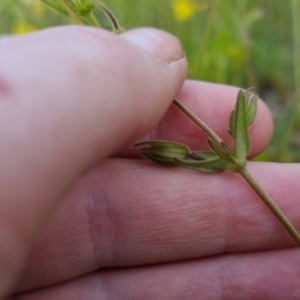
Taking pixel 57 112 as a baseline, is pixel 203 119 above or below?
below

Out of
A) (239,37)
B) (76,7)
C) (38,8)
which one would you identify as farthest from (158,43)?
(38,8)

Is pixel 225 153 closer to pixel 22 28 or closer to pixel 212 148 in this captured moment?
pixel 212 148

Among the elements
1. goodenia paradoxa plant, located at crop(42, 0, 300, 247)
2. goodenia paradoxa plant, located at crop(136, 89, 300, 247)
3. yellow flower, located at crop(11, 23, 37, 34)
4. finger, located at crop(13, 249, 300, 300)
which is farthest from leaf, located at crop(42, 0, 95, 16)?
yellow flower, located at crop(11, 23, 37, 34)

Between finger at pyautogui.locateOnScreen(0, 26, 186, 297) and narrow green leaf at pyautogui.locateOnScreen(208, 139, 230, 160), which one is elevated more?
finger at pyautogui.locateOnScreen(0, 26, 186, 297)

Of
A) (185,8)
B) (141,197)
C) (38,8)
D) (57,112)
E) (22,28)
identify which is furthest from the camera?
(185,8)

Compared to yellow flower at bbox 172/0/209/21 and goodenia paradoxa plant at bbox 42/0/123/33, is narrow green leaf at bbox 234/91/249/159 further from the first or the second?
yellow flower at bbox 172/0/209/21

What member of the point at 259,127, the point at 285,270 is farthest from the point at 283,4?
the point at 285,270

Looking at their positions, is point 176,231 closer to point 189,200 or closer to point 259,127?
point 189,200
